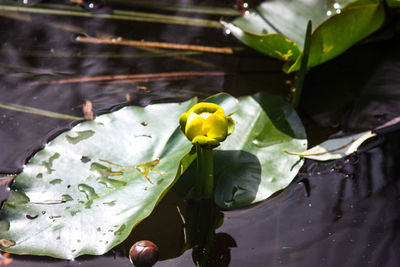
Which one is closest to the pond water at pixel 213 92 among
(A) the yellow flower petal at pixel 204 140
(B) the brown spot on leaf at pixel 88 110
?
(B) the brown spot on leaf at pixel 88 110

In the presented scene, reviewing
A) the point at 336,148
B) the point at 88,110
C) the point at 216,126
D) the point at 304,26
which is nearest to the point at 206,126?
the point at 216,126

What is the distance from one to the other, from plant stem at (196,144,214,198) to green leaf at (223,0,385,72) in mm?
483

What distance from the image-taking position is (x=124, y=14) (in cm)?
197

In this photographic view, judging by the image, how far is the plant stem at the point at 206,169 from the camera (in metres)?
1.12

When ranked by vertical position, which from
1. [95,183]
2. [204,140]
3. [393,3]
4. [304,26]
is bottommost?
[95,183]

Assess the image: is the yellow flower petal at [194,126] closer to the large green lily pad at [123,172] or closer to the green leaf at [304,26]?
the large green lily pad at [123,172]

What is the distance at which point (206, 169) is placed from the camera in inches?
45.9

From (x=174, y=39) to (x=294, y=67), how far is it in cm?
58

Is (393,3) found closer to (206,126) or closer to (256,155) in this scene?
(256,155)

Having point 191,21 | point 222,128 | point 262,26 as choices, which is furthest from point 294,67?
point 191,21

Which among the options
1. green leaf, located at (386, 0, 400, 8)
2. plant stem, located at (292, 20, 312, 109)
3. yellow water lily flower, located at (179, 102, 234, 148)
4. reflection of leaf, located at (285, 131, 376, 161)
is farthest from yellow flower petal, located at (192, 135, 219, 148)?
green leaf, located at (386, 0, 400, 8)

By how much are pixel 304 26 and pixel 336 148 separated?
566 millimetres

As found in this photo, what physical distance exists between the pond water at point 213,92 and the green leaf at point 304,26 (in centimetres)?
11

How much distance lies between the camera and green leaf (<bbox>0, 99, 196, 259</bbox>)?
1044 millimetres
